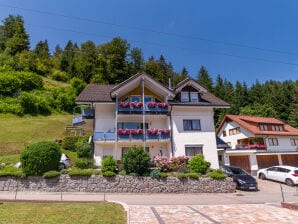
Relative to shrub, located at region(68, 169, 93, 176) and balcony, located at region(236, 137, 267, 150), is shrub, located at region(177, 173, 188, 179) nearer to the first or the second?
shrub, located at region(68, 169, 93, 176)

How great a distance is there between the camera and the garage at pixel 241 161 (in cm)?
3647

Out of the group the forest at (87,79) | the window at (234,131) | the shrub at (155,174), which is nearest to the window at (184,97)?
the shrub at (155,174)

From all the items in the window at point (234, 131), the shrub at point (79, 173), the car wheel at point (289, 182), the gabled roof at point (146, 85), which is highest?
the gabled roof at point (146, 85)

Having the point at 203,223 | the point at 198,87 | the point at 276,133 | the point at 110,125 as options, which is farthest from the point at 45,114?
the point at 203,223

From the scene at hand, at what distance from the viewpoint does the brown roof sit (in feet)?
86.5

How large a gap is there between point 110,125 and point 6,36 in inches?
3175

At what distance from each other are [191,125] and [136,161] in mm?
9884

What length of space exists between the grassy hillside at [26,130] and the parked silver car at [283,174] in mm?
31969

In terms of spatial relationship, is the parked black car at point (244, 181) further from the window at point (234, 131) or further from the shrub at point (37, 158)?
the window at point (234, 131)

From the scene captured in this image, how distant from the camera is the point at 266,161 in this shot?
36562mm

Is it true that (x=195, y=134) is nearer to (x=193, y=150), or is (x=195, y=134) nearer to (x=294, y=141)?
(x=193, y=150)

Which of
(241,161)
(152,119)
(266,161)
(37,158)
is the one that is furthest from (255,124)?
(37,158)

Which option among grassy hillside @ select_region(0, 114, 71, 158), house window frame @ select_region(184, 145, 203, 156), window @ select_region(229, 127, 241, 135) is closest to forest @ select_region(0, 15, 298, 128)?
grassy hillside @ select_region(0, 114, 71, 158)

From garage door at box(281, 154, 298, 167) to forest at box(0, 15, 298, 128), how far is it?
1054 inches
